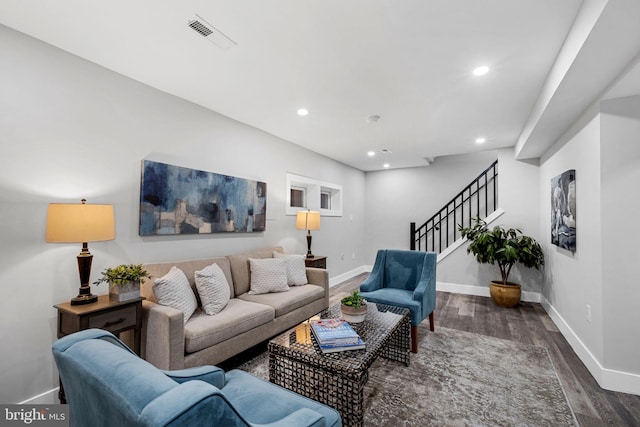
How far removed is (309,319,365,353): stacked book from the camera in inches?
69.9

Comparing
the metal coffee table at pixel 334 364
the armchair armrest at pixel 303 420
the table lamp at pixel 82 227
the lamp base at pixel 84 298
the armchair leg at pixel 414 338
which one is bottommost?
the armchair leg at pixel 414 338

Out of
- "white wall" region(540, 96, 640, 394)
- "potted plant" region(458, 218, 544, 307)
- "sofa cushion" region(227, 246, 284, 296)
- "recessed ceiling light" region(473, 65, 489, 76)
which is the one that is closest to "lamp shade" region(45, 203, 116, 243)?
"sofa cushion" region(227, 246, 284, 296)

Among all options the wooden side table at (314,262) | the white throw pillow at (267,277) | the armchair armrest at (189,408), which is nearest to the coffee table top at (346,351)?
the white throw pillow at (267,277)

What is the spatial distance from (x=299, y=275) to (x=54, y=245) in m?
2.28

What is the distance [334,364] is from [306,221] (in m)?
2.74

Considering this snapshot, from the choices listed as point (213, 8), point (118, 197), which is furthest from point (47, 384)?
point (213, 8)

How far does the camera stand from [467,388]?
2.20 metres

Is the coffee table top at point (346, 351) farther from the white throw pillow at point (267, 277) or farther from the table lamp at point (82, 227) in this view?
the table lamp at point (82, 227)

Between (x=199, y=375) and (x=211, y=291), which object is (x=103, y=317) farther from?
(x=199, y=375)

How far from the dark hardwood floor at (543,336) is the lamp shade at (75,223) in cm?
324

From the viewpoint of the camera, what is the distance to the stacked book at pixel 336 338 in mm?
1776

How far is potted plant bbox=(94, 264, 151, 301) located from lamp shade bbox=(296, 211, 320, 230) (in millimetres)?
2419

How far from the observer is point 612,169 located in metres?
2.26

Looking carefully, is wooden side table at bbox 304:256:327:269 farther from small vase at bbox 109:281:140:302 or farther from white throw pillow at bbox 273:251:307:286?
small vase at bbox 109:281:140:302
